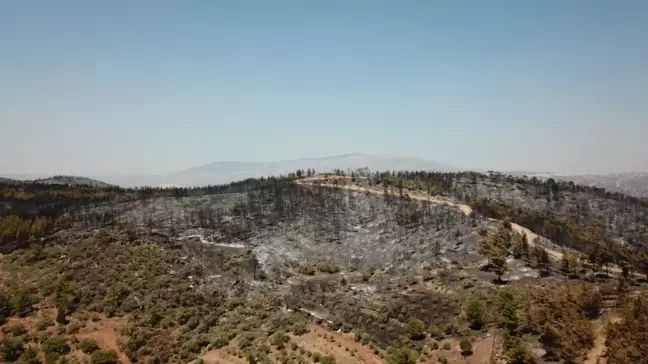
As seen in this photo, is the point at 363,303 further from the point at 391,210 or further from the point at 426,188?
the point at 426,188

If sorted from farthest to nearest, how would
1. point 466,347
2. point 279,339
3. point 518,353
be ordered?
point 279,339, point 466,347, point 518,353

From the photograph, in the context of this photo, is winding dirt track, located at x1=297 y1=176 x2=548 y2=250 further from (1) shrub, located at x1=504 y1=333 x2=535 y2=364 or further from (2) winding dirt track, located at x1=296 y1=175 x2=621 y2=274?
(1) shrub, located at x1=504 y1=333 x2=535 y2=364

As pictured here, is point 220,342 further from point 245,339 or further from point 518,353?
point 518,353

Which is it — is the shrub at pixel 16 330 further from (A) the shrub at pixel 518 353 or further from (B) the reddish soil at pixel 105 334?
(A) the shrub at pixel 518 353

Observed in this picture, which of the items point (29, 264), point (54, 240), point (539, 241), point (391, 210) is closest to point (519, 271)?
point (539, 241)

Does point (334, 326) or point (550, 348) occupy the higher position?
point (550, 348)

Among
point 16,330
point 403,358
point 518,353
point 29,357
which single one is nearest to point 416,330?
point 403,358
